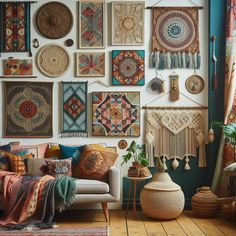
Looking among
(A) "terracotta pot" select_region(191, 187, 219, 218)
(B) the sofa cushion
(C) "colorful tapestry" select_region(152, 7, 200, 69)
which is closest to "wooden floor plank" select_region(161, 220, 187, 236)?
(A) "terracotta pot" select_region(191, 187, 219, 218)

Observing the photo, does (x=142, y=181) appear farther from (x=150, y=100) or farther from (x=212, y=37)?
(x=212, y=37)

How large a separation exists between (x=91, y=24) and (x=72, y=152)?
5.57 feet

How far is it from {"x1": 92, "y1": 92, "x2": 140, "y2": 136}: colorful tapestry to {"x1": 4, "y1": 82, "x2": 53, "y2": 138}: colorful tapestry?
0.62m

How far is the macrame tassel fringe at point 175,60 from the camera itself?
17.3 feet

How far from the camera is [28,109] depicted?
5246 millimetres

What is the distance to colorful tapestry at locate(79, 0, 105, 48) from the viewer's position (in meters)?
5.26

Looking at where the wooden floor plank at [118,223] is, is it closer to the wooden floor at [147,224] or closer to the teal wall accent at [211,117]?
the wooden floor at [147,224]

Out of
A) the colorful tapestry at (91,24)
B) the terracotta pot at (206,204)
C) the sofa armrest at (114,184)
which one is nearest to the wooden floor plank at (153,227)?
the sofa armrest at (114,184)

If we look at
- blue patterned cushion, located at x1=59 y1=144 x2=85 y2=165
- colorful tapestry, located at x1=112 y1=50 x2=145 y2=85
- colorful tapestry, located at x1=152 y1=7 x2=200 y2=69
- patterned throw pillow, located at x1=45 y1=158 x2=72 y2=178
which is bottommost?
patterned throw pillow, located at x1=45 y1=158 x2=72 y2=178

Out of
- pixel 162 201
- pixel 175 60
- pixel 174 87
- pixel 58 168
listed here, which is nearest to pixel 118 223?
pixel 162 201

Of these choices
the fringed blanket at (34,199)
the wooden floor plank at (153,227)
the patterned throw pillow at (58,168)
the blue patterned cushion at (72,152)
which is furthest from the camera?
the blue patterned cushion at (72,152)

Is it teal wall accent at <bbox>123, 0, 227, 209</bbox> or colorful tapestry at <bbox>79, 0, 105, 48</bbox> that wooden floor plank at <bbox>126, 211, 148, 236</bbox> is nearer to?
teal wall accent at <bbox>123, 0, 227, 209</bbox>

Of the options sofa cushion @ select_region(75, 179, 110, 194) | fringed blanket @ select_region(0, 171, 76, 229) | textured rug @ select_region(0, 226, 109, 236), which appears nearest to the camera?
textured rug @ select_region(0, 226, 109, 236)

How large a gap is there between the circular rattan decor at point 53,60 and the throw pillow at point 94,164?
120 cm
